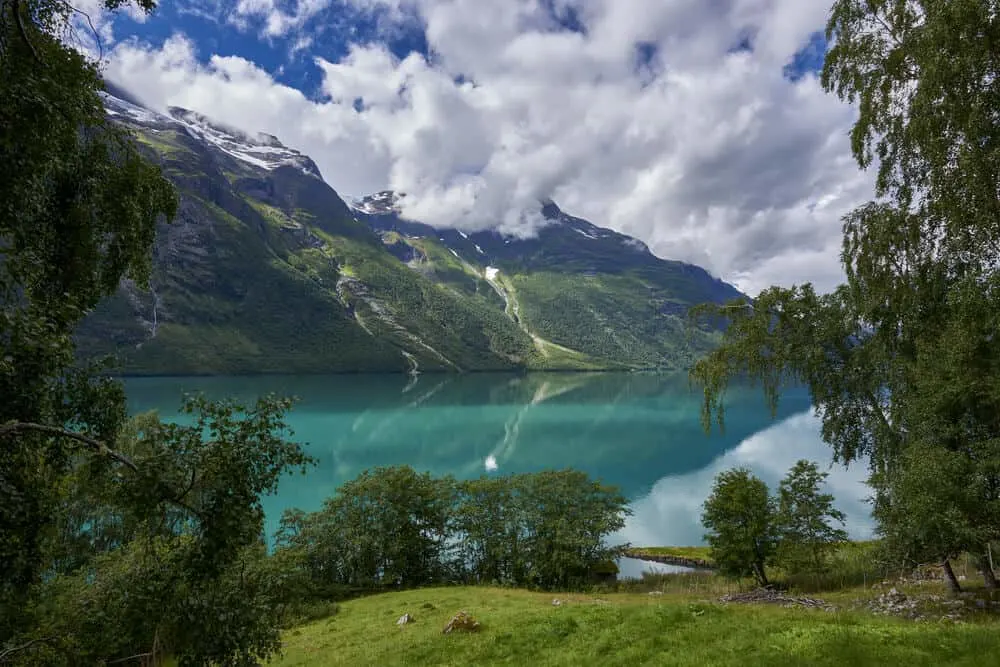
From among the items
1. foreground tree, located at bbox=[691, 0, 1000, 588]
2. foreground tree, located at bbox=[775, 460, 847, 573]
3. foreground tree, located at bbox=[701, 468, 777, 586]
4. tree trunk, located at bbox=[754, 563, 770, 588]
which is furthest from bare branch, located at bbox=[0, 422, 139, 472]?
tree trunk, located at bbox=[754, 563, 770, 588]

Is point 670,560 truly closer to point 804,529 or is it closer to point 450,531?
point 450,531

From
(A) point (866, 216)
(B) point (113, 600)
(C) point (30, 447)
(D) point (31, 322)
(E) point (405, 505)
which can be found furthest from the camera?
(E) point (405, 505)

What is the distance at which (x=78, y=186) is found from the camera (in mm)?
8234

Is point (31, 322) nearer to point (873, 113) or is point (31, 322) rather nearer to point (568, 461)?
point (873, 113)

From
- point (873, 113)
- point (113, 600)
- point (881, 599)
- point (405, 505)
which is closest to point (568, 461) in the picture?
point (405, 505)

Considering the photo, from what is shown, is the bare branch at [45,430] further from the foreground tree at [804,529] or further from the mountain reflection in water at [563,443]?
the mountain reflection in water at [563,443]

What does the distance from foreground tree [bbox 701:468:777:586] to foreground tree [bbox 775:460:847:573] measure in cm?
54

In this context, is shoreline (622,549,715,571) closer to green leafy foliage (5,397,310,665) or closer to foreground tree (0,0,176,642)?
green leafy foliage (5,397,310,665)

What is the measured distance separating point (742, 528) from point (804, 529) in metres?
2.92

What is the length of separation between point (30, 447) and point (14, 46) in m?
5.33

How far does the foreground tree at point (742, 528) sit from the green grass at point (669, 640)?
356 inches

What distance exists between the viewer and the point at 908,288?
695 inches

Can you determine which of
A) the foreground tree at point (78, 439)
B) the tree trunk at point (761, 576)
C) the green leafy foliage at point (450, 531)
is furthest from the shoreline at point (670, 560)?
the foreground tree at point (78, 439)

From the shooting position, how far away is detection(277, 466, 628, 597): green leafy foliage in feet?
105
